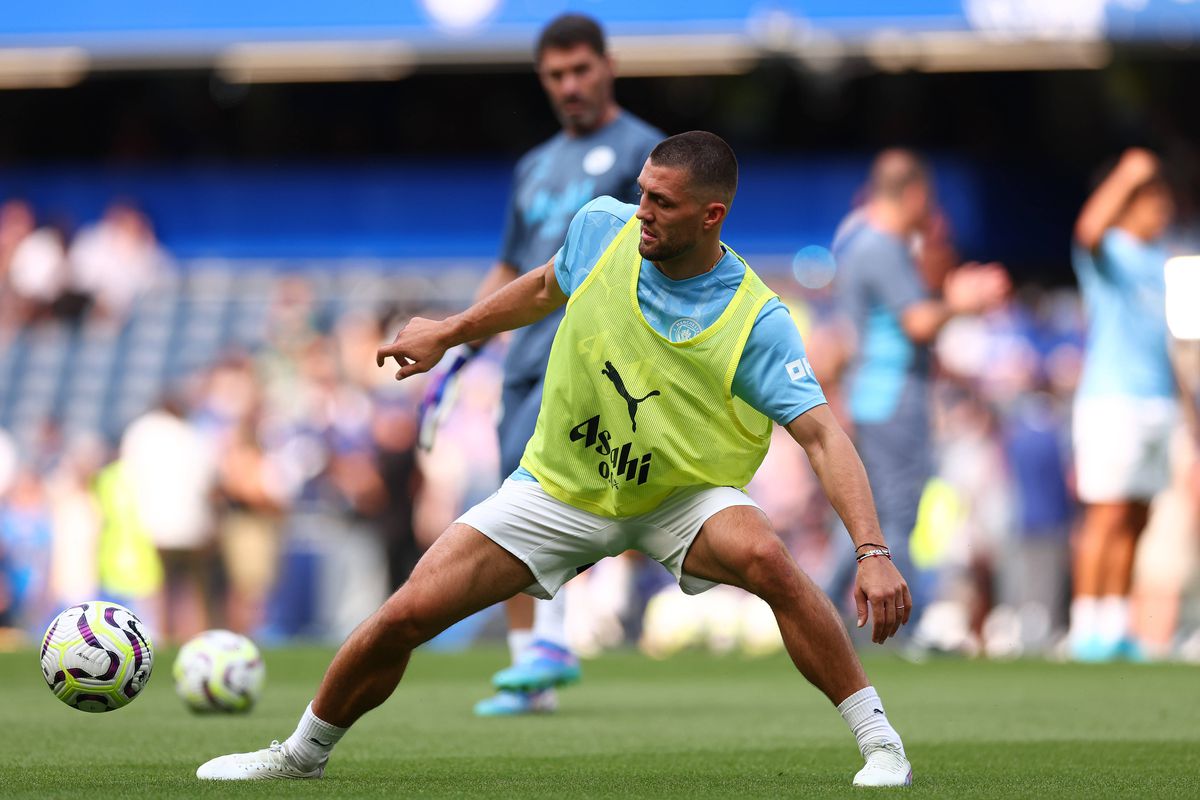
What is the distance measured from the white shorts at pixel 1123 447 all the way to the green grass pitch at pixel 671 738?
1.30 m

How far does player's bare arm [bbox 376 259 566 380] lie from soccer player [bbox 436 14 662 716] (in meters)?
2.51

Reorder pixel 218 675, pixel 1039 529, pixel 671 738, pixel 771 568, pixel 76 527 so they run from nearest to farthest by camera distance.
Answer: pixel 771 568 < pixel 671 738 < pixel 218 675 < pixel 1039 529 < pixel 76 527

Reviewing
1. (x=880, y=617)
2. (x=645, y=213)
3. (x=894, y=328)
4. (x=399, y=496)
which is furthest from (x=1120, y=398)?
(x=880, y=617)

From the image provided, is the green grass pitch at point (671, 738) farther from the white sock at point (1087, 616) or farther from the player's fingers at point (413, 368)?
the player's fingers at point (413, 368)

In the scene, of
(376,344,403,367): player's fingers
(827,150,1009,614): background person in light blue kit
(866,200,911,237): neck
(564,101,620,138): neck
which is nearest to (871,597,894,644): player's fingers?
(376,344,403,367): player's fingers

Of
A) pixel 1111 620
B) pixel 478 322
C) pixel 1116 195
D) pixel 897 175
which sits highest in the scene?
pixel 897 175

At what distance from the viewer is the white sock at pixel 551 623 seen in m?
8.35

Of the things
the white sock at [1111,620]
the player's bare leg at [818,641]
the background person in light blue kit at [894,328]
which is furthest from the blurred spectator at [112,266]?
the player's bare leg at [818,641]

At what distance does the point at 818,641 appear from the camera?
5.48 metres

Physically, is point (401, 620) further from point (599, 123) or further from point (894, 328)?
point (894, 328)

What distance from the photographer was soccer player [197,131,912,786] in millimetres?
5500

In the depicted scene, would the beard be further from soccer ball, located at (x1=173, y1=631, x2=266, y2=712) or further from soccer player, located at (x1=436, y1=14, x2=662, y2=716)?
soccer ball, located at (x1=173, y1=631, x2=266, y2=712)

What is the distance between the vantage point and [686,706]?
9.05 m

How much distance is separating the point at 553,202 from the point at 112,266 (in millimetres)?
14784
